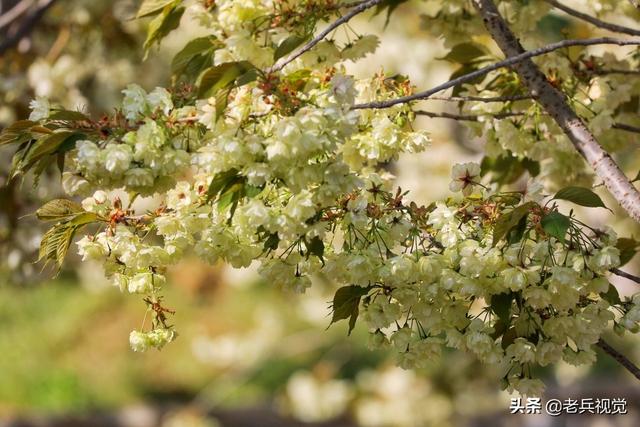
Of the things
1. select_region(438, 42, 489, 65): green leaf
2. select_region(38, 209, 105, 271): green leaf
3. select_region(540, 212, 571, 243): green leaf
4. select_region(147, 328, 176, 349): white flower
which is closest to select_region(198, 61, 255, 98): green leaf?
select_region(38, 209, 105, 271): green leaf

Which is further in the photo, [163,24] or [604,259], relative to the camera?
[163,24]

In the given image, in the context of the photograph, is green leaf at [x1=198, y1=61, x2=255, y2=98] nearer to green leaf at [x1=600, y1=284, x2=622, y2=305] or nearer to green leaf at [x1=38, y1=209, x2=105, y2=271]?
green leaf at [x1=38, y1=209, x2=105, y2=271]

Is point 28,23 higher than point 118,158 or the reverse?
higher

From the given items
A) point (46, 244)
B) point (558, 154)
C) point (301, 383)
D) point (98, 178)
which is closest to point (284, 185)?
point (98, 178)

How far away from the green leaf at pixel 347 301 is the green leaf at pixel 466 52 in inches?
30.2

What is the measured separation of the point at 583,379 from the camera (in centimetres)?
634

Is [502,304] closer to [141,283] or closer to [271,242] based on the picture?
[271,242]

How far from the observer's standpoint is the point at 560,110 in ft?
6.28

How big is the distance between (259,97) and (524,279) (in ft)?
1.73

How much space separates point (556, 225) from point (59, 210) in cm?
86

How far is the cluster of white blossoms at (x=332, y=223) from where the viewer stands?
Answer: 1521 mm

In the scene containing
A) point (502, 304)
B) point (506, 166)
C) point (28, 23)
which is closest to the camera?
point (502, 304)

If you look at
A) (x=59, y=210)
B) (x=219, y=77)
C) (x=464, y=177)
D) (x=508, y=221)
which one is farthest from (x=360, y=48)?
(x=59, y=210)

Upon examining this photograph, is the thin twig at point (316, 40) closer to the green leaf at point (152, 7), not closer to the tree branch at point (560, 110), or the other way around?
the tree branch at point (560, 110)
